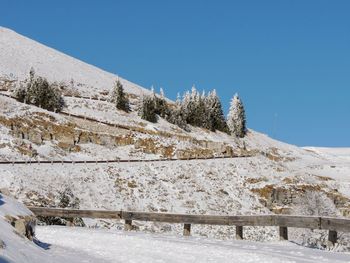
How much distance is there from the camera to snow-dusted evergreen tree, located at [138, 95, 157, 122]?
4250 inches

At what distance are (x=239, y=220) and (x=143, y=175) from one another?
42795 mm

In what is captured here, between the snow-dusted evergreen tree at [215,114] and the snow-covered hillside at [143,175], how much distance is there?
18.9 meters

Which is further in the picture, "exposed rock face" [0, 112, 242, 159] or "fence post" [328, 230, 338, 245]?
"exposed rock face" [0, 112, 242, 159]

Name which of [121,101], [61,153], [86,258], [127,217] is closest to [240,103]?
[121,101]

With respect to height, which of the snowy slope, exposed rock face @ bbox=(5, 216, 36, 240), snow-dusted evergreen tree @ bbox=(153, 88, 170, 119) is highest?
the snowy slope

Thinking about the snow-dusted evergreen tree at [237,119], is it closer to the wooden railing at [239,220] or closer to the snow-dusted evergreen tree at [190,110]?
the snow-dusted evergreen tree at [190,110]

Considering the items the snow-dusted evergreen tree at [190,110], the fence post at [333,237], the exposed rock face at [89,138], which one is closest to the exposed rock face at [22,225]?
the fence post at [333,237]

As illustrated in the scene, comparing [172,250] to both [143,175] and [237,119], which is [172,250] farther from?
[237,119]

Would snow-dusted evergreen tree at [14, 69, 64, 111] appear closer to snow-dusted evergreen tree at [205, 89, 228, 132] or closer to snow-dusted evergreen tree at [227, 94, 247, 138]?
snow-dusted evergreen tree at [205, 89, 228, 132]

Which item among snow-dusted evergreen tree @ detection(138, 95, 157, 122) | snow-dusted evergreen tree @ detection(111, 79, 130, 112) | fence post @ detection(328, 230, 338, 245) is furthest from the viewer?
snow-dusted evergreen tree @ detection(111, 79, 130, 112)

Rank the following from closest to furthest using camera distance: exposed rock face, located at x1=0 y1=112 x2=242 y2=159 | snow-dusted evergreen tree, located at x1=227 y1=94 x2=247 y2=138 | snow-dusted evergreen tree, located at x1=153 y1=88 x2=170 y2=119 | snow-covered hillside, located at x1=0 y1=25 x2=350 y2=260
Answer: snow-covered hillside, located at x1=0 y1=25 x2=350 y2=260
exposed rock face, located at x1=0 y1=112 x2=242 y2=159
snow-dusted evergreen tree, located at x1=153 y1=88 x2=170 y2=119
snow-dusted evergreen tree, located at x1=227 y1=94 x2=247 y2=138

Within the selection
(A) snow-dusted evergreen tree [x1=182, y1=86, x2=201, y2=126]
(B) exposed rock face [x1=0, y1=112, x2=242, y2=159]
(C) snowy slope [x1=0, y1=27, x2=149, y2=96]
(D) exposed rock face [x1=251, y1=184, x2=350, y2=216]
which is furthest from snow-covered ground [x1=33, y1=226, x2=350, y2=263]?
(C) snowy slope [x1=0, y1=27, x2=149, y2=96]

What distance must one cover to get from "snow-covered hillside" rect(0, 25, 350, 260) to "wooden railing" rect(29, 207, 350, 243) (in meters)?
12.5

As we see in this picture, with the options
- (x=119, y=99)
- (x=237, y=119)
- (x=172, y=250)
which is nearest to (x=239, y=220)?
(x=172, y=250)
